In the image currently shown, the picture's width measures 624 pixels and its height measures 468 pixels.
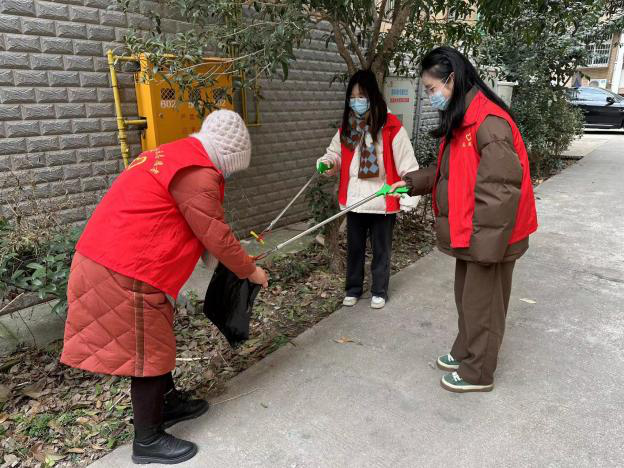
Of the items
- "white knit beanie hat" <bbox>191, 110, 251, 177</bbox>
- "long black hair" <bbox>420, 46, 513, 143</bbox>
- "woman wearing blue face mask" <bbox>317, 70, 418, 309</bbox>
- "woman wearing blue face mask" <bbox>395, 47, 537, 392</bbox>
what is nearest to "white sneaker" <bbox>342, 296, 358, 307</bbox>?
"woman wearing blue face mask" <bbox>317, 70, 418, 309</bbox>

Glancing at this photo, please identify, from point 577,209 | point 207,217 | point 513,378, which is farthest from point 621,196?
point 207,217

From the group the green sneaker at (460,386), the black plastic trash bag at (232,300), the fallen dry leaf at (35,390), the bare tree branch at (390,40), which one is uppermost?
the bare tree branch at (390,40)

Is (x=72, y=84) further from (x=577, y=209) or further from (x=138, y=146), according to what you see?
(x=577, y=209)

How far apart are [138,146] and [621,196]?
7.17 meters

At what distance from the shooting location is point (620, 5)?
26.3 ft

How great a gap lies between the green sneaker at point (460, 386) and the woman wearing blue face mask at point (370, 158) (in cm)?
119

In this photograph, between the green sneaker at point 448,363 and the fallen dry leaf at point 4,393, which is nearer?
the fallen dry leaf at point 4,393

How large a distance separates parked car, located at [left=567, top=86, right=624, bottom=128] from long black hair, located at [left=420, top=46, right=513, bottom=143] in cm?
1589

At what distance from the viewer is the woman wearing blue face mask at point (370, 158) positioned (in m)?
3.51

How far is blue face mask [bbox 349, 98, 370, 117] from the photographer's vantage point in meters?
3.47

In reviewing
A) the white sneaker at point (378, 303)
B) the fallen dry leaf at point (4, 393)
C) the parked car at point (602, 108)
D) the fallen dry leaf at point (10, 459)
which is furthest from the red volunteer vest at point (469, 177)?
the parked car at point (602, 108)

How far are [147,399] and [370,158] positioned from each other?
221 cm

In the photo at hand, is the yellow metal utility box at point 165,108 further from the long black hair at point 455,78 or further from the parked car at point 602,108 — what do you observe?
the parked car at point 602,108

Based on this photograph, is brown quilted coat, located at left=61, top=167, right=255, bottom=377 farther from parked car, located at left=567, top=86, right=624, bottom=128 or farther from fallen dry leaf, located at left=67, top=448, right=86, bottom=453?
parked car, located at left=567, top=86, right=624, bottom=128
